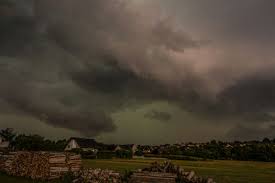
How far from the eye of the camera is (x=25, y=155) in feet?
99.9

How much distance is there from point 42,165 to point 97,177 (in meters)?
6.06

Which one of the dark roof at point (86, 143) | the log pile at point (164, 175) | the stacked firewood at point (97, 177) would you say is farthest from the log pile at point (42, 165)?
the dark roof at point (86, 143)

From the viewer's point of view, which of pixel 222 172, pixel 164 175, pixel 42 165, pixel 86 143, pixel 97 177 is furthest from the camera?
pixel 86 143

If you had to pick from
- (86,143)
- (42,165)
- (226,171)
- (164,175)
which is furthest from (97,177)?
(86,143)

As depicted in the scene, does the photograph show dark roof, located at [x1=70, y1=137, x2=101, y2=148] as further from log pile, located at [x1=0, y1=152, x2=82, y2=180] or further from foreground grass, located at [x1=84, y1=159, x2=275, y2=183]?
log pile, located at [x1=0, y1=152, x2=82, y2=180]

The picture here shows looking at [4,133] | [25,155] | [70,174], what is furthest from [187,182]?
[4,133]

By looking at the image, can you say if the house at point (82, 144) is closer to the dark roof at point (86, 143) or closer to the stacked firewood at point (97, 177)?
the dark roof at point (86, 143)

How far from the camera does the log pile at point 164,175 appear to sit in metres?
20.1

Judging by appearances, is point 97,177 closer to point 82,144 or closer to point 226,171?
point 226,171

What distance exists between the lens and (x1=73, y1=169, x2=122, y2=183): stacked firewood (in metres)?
23.3

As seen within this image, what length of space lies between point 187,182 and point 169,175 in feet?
3.72

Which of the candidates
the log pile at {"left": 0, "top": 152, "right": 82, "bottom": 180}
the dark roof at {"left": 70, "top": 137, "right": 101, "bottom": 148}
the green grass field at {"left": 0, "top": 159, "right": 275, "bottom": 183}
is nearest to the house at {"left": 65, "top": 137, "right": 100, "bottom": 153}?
the dark roof at {"left": 70, "top": 137, "right": 101, "bottom": 148}

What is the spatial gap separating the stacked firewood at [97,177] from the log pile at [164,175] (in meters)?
2.26

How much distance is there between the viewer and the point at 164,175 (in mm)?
20219
